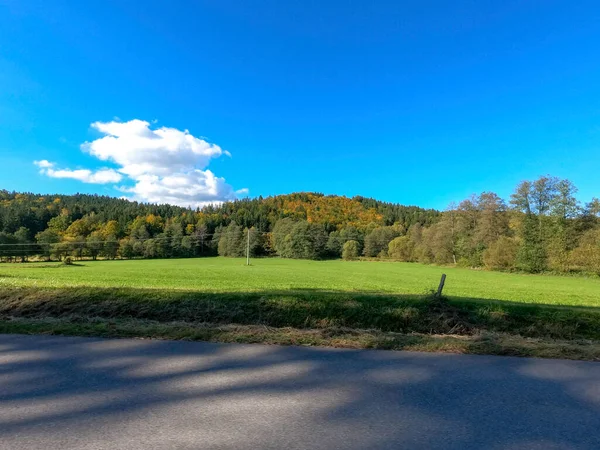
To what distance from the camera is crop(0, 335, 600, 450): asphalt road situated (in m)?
2.84

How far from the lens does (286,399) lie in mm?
3561

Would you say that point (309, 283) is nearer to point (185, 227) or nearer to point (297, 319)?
point (297, 319)

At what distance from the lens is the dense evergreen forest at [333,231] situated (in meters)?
51.9

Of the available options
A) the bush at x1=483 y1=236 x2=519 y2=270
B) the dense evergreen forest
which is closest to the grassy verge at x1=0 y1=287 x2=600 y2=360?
the dense evergreen forest

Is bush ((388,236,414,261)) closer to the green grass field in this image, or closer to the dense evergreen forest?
the dense evergreen forest

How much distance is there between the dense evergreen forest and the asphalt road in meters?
51.7

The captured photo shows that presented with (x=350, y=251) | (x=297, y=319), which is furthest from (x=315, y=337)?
(x=350, y=251)

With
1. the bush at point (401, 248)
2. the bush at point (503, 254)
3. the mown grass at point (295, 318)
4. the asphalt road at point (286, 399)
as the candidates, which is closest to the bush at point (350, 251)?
the bush at point (401, 248)

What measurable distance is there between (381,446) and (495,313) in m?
Answer: 6.04

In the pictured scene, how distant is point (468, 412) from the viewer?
10.9 ft

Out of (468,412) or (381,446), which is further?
(468,412)

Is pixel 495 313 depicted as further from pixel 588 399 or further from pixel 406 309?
pixel 588 399

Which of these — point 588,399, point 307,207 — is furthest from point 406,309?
point 307,207

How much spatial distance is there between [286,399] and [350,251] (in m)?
98.4
